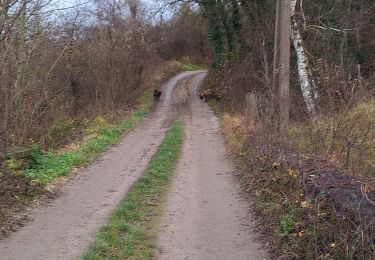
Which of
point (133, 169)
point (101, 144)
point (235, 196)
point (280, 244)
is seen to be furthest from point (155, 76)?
point (280, 244)

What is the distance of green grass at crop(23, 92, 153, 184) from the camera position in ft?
33.6

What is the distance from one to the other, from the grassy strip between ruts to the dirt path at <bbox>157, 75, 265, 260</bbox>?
21 centimetres

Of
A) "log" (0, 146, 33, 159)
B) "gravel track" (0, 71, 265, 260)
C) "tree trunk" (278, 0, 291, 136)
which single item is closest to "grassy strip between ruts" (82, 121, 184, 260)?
"gravel track" (0, 71, 265, 260)

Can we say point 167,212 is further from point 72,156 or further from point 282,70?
point 282,70

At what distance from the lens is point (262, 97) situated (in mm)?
15938

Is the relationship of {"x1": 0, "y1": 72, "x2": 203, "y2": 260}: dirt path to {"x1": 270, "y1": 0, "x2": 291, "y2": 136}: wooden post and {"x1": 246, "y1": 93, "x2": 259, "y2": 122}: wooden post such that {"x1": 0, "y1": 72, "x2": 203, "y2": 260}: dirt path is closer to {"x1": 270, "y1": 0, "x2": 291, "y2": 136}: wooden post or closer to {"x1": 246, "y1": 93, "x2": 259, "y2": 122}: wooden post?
{"x1": 246, "y1": 93, "x2": 259, "y2": 122}: wooden post

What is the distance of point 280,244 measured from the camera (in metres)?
6.20

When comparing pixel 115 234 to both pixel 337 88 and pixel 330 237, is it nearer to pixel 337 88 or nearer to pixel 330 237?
pixel 330 237

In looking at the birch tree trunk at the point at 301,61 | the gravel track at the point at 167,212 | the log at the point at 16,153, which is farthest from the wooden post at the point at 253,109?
the log at the point at 16,153

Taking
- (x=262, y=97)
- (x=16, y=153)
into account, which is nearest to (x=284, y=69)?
(x=262, y=97)

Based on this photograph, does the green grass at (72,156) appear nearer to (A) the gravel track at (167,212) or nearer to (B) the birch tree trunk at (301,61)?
(A) the gravel track at (167,212)

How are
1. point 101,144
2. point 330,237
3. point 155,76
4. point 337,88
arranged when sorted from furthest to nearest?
point 155,76 < point 101,144 < point 337,88 < point 330,237

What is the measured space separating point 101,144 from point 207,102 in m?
15.1

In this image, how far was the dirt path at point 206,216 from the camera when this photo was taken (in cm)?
634
